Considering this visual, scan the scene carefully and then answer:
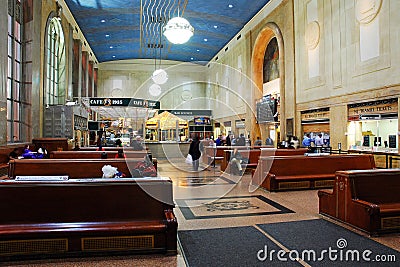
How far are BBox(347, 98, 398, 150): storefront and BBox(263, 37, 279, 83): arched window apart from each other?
23.0ft

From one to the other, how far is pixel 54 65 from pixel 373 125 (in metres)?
13.0

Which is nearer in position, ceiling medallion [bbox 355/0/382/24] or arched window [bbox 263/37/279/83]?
ceiling medallion [bbox 355/0/382/24]

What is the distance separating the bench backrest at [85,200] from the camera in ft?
11.1

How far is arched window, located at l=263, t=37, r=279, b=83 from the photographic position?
17289mm

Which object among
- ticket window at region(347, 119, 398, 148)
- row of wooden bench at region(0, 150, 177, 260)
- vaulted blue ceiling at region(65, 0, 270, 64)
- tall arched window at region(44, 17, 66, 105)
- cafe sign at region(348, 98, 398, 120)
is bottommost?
row of wooden bench at region(0, 150, 177, 260)

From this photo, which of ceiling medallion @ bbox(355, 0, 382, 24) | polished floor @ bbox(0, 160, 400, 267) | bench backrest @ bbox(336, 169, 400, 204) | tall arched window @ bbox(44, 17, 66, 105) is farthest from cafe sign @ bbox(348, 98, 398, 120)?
tall arched window @ bbox(44, 17, 66, 105)

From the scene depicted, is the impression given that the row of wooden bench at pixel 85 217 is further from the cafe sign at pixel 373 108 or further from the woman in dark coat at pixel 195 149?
the cafe sign at pixel 373 108

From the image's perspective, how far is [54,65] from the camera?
14344mm

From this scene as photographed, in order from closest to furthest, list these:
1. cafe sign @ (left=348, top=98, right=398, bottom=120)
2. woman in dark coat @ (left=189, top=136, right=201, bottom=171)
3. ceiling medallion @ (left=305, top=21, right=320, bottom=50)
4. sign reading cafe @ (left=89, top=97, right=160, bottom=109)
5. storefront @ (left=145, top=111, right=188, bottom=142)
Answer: cafe sign @ (left=348, top=98, right=398, bottom=120), woman in dark coat @ (left=189, top=136, right=201, bottom=171), ceiling medallion @ (left=305, top=21, right=320, bottom=50), sign reading cafe @ (left=89, top=97, right=160, bottom=109), storefront @ (left=145, top=111, right=188, bottom=142)

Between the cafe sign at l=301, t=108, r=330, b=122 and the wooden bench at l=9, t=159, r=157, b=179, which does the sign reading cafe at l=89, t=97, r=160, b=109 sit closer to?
the cafe sign at l=301, t=108, r=330, b=122

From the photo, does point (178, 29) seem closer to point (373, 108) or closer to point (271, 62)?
point (373, 108)

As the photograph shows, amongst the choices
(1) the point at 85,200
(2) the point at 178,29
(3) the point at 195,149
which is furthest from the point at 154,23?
(1) the point at 85,200

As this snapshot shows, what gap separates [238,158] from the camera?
9680mm

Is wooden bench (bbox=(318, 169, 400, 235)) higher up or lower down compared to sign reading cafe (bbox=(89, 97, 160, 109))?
lower down
